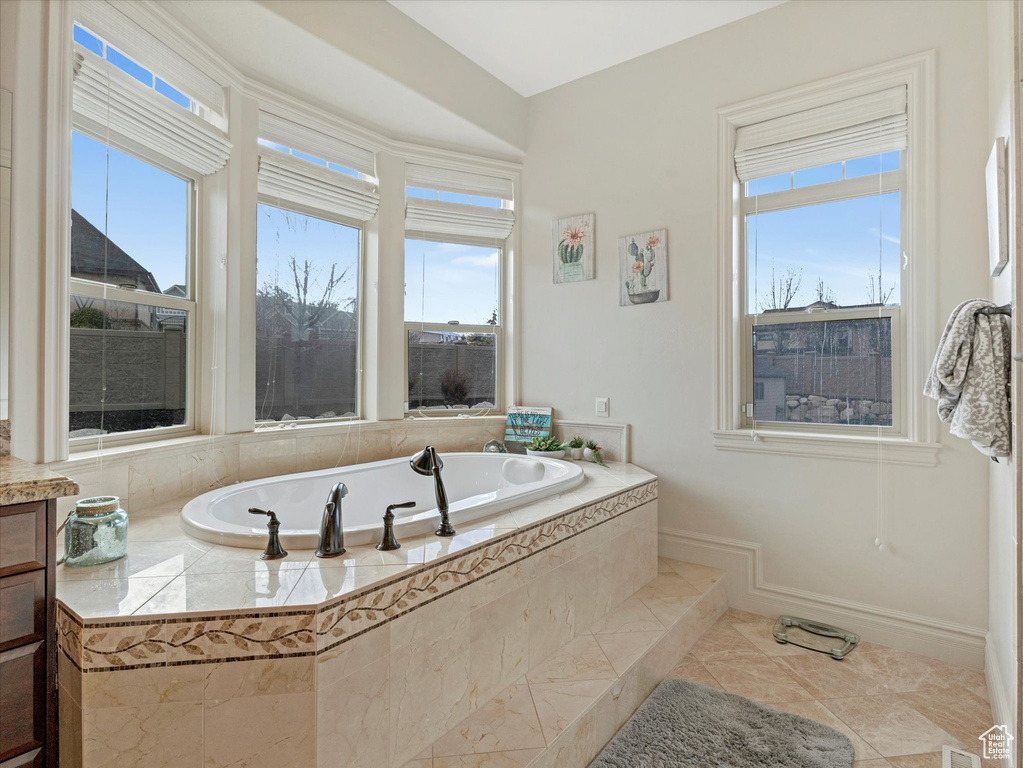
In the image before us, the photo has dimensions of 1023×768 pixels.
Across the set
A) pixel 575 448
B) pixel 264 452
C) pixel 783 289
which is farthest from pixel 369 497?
pixel 783 289

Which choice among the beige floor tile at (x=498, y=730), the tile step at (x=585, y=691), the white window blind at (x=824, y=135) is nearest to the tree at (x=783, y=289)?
the white window blind at (x=824, y=135)

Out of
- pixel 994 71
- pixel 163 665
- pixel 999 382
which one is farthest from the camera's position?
pixel 994 71

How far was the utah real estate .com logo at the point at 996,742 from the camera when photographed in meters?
1.53

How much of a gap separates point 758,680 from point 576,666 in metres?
0.76

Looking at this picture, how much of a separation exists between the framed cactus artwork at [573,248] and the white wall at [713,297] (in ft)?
0.22

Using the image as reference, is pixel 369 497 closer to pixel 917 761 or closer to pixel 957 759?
pixel 917 761

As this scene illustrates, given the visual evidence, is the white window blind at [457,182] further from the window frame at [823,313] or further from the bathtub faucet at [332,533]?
the bathtub faucet at [332,533]

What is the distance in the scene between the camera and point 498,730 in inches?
58.7

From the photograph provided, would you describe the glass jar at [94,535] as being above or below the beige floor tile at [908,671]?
above

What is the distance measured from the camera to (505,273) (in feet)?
11.4

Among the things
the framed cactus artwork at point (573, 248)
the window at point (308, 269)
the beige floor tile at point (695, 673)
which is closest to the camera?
the beige floor tile at point (695, 673)

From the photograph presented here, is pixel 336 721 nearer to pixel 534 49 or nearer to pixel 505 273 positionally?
pixel 505 273

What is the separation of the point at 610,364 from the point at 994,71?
1895 millimetres

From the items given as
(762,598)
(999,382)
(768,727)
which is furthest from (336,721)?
(762,598)
